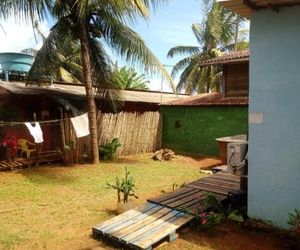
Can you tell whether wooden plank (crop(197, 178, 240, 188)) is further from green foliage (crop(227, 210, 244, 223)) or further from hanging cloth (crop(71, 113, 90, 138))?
hanging cloth (crop(71, 113, 90, 138))

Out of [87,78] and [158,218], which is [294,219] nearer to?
[158,218]

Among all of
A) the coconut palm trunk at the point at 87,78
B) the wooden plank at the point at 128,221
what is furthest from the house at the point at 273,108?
the coconut palm trunk at the point at 87,78

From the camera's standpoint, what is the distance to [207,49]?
24.1m

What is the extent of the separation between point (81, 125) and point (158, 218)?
6.95 metres

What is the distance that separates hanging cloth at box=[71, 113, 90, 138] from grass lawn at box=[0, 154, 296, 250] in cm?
122

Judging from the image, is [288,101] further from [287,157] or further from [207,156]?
[207,156]

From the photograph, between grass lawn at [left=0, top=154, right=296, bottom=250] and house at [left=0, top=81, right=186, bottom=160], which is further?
house at [left=0, top=81, right=186, bottom=160]

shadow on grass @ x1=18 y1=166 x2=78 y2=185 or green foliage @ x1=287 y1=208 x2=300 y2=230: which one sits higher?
green foliage @ x1=287 y1=208 x2=300 y2=230

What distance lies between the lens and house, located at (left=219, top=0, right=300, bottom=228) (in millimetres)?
5496

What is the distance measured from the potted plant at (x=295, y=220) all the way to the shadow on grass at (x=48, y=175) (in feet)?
20.2

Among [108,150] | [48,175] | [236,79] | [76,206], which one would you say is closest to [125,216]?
[76,206]

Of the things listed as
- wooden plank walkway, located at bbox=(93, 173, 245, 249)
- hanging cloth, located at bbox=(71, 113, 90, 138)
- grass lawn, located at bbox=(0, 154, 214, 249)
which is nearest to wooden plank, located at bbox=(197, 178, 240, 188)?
wooden plank walkway, located at bbox=(93, 173, 245, 249)

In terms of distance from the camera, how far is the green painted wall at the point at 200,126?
47.0 ft

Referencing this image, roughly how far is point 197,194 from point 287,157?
222cm
